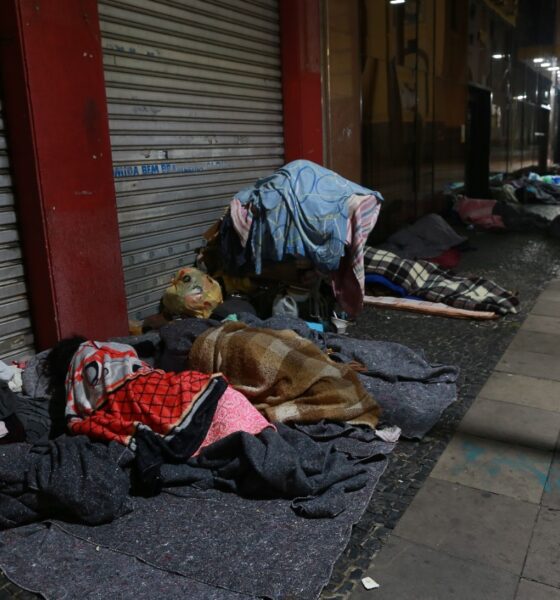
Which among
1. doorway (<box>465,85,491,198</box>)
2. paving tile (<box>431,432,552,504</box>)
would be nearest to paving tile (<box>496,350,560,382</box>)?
paving tile (<box>431,432,552,504</box>)

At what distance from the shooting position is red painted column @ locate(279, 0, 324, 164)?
694 cm

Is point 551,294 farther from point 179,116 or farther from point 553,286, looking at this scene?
point 179,116

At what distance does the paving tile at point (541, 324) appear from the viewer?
18.0 feet

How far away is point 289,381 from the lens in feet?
11.7

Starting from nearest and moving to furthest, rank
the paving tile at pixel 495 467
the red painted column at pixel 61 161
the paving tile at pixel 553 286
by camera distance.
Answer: the paving tile at pixel 495 467 < the red painted column at pixel 61 161 < the paving tile at pixel 553 286

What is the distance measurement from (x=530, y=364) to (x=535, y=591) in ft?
8.44

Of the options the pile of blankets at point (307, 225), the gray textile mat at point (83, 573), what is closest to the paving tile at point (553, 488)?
the gray textile mat at point (83, 573)

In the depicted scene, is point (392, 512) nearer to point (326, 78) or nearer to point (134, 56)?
point (134, 56)

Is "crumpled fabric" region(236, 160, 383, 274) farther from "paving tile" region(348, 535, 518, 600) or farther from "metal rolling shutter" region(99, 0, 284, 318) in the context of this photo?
"paving tile" region(348, 535, 518, 600)

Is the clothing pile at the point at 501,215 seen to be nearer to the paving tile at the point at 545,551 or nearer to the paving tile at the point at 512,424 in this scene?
the paving tile at the point at 512,424

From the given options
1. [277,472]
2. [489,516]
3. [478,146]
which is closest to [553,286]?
[489,516]

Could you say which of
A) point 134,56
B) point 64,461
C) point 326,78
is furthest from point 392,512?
point 326,78

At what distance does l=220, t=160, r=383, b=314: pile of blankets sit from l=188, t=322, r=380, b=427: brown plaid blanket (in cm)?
148

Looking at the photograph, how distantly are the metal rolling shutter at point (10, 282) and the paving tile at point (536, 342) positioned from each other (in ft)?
12.2
